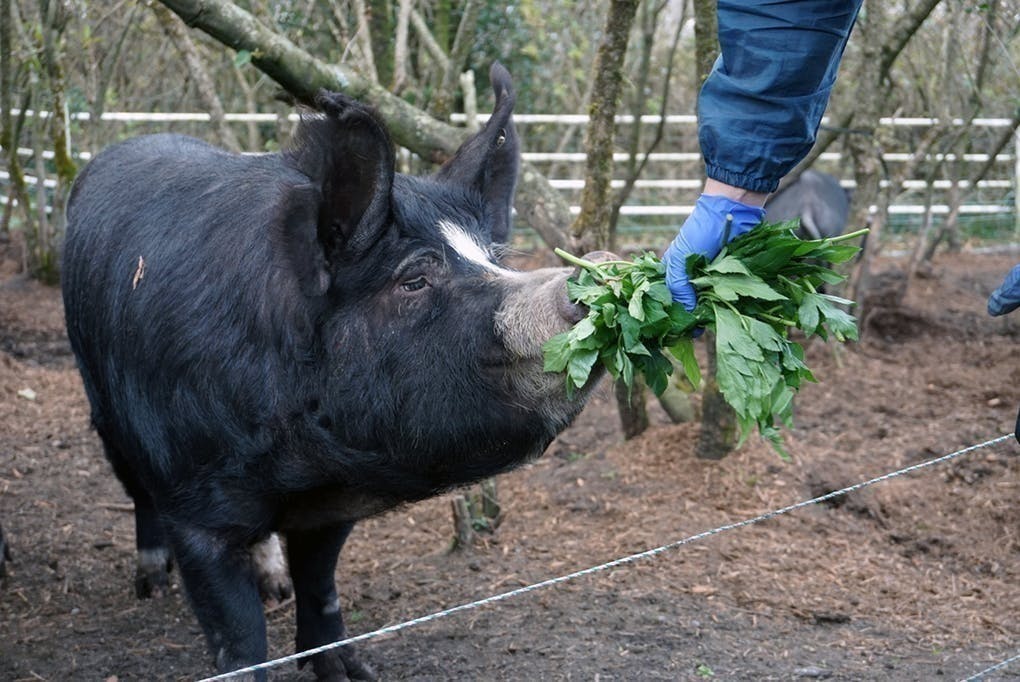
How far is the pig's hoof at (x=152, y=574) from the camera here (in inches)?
213

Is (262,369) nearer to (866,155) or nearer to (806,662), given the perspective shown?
(806,662)

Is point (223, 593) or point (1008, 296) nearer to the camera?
point (1008, 296)

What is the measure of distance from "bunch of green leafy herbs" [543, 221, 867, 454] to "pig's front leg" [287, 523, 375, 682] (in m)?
1.76

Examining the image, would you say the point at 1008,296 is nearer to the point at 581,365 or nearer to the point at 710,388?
the point at 581,365

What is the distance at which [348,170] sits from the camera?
11.0 feet

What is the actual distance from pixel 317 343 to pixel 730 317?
4.19ft

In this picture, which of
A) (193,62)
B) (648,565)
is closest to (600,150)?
(648,565)

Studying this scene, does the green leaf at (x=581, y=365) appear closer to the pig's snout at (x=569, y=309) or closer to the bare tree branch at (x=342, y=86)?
the pig's snout at (x=569, y=309)

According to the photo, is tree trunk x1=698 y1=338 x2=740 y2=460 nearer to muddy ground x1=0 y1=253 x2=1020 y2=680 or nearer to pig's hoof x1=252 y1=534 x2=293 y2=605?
muddy ground x1=0 y1=253 x2=1020 y2=680

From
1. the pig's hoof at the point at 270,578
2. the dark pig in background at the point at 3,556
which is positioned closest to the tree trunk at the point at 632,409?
the pig's hoof at the point at 270,578

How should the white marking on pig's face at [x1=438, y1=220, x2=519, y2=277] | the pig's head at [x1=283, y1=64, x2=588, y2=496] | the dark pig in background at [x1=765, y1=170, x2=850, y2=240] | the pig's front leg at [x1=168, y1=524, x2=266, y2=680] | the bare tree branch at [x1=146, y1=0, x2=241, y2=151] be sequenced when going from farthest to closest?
1. the dark pig in background at [x1=765, y1=170, x2=850, y2=240]
2. the bare tree branch at [x1=146, y1=0, x2=241, y2=151]
3. the pig's front leg at [x1=168, y1=524, x2=266, y2=680]
4. the white marking on pig's face at [x1=438, y1=220, x2=519, y2=277]
5. the pig's head at [x1=283, y1=64, x2=588, y2=496]

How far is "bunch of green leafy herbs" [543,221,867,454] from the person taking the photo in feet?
10.2

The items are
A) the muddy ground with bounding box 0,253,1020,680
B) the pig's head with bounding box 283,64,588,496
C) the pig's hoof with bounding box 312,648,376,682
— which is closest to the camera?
the pig's head with bounding box 283,64,588,496

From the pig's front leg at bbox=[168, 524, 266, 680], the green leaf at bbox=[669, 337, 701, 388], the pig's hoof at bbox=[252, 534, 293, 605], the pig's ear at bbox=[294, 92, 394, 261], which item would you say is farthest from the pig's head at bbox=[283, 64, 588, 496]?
the pig's hoof at bbox=[252, 534, 293, 605]
